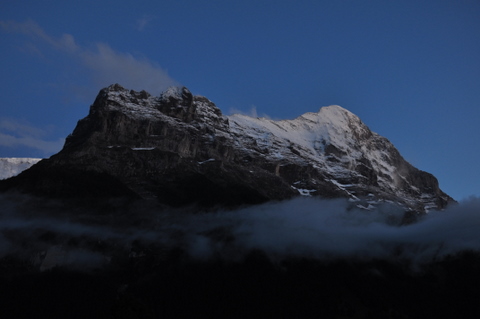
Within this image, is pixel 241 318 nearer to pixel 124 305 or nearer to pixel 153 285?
pixel 153 285

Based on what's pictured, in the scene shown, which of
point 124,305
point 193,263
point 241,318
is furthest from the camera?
point 193,263

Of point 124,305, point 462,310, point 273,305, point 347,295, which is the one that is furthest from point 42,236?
point 462,310

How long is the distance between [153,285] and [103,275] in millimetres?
16032

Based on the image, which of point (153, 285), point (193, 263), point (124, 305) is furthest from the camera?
Result: point (193, 263)

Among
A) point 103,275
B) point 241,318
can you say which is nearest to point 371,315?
point 241,318

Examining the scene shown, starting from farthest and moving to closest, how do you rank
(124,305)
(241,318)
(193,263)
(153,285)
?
(193,263), (153,285), (241,318), (124,305)

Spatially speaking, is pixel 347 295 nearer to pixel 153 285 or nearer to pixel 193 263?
pixel 193 263

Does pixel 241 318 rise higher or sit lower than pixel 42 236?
lower

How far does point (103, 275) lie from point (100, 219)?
2660 cm

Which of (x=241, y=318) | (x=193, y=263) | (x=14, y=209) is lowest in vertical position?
(x=241, y=318)

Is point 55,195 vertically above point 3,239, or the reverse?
point 55,195

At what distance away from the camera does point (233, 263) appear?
646 feet

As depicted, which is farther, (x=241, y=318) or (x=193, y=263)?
(x=193, y=263)

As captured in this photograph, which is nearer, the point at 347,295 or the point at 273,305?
the point at 273,305
